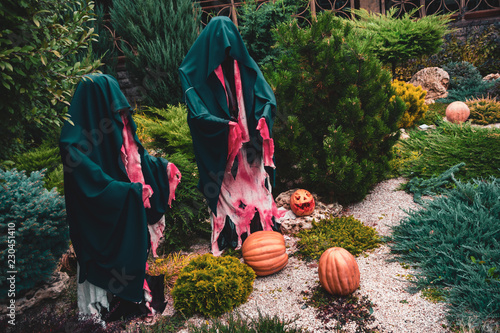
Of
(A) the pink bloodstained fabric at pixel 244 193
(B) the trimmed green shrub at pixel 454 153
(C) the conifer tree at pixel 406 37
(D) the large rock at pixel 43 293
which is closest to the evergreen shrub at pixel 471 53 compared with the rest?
(C) the conifer tree at pixel 406 37

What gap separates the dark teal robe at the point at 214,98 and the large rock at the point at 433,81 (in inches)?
282

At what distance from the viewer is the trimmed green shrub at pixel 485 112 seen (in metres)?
7.36

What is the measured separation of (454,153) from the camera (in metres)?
5.17

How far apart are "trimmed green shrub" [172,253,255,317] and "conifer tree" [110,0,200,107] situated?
5.17 m

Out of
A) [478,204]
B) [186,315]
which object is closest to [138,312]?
[186,315]

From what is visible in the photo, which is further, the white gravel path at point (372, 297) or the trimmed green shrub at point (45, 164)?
the trimmed green shrub at point (45, 164)

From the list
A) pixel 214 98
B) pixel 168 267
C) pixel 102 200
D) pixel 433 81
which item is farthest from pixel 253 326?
pixel 433 81

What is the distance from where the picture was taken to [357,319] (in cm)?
288

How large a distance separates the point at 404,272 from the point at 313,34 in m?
3.15

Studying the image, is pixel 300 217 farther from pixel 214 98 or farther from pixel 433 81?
pixel 433 81

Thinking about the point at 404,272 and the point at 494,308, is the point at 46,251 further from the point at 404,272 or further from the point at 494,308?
the point at 494,308

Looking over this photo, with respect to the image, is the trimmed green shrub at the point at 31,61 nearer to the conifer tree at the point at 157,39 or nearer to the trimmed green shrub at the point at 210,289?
the trimmed green shrub at the point at 210,289

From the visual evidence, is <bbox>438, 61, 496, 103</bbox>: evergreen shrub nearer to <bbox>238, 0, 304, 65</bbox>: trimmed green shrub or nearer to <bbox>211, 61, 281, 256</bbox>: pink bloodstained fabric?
<bbox>238, 0, 304, 65</bbox>: trimmed green shrub

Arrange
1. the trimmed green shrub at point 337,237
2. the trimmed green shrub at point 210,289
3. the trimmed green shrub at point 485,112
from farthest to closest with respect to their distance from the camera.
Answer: the trimmed green shrub at point 485,112 < the trimmed green shrub at point 337,237 < the trimmed green shrub at point 210,289
